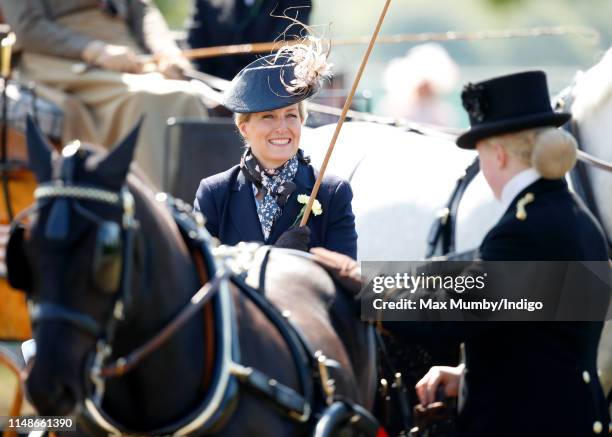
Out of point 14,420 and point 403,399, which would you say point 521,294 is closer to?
point 403,399

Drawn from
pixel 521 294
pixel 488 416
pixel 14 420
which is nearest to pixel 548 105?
pixel 521 294

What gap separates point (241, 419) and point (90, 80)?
169 inches

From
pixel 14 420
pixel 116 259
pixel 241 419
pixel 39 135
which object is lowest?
pixel 14 420

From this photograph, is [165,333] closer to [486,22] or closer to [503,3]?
[503,3]

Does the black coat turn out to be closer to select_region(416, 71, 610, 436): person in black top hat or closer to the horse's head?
select_region(416, 71, 610, 436): person in black top hat

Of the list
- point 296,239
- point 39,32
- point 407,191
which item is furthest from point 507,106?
point 39,32

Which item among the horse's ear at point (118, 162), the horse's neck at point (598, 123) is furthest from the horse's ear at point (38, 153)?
the horse's neck at point (598, 123)

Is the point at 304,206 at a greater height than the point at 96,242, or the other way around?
the point at 96,242

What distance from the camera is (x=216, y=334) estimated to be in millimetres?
2738

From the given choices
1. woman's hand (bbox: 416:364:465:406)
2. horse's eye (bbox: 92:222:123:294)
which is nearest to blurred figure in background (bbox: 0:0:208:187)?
woman's hand (bbox: 416:364:465:406)

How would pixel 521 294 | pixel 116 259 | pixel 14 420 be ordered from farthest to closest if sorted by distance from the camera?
1. pixel 14 420
2. pixel 521 294
3. pixel 116 259

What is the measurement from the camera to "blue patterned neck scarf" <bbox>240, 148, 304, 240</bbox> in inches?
154

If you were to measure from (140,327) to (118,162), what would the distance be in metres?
0.36

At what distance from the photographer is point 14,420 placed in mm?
3424
